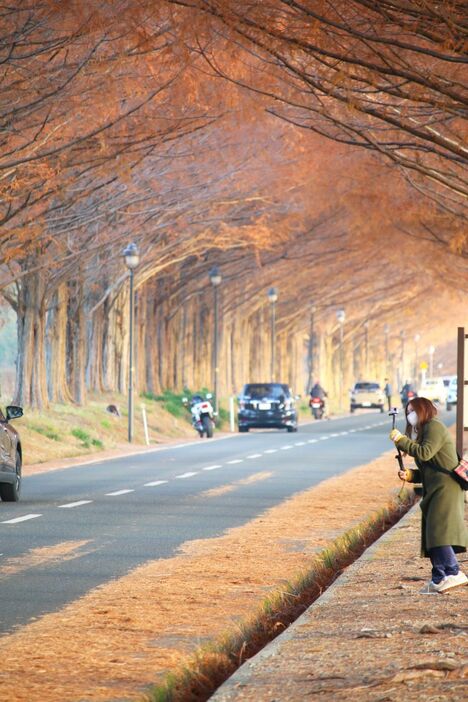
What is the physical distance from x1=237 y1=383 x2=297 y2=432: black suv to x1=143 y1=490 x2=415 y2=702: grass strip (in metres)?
40.3

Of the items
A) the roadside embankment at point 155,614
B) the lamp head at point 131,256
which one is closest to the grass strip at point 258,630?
the roadside embankment at point 155,614

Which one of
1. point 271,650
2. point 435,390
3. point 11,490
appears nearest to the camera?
point 271,650

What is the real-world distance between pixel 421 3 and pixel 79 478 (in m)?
14.0

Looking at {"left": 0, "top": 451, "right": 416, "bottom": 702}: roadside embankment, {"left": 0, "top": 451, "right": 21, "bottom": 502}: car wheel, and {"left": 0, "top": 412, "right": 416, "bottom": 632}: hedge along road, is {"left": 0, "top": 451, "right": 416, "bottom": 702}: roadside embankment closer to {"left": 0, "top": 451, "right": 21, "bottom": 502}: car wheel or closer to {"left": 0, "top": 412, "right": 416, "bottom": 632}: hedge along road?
{"left": 0, "top": 412, "right": 416, "bottom": 632}: hedge along road

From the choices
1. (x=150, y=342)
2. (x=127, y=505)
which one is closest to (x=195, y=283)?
(x=150, y=342)

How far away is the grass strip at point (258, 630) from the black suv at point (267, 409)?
40348 mm

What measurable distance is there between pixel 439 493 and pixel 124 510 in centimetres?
957

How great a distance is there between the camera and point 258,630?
416 inches

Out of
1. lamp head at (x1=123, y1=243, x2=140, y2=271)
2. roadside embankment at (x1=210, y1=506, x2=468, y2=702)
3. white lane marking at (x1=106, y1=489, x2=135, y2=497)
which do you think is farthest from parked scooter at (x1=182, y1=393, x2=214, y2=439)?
roadside embankment at (x1=210, y1=506, x2=468, y2=702)

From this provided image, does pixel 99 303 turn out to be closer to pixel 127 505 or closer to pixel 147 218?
pixel 147 218

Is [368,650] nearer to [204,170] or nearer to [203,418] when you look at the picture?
[204,170]

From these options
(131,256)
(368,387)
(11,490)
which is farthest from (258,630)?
(368,387)

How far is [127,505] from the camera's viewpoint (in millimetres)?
21625

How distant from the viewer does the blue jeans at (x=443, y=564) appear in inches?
454
